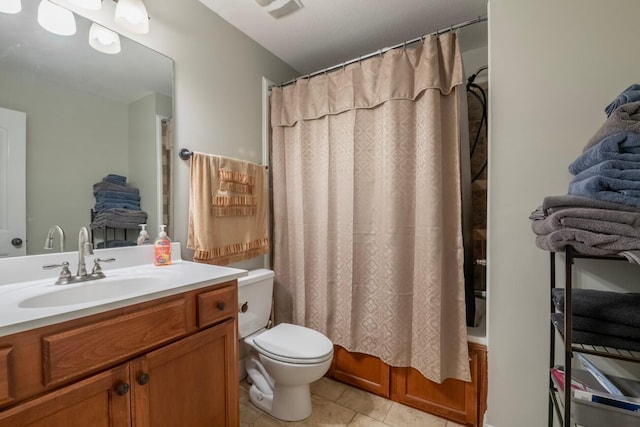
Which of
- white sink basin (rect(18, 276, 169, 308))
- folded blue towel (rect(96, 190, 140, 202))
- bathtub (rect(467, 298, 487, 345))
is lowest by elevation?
bathtub (rect(467, 298, 487, 345))

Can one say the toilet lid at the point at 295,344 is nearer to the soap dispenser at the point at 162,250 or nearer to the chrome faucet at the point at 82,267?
the soap dispenser at the point at 162,250

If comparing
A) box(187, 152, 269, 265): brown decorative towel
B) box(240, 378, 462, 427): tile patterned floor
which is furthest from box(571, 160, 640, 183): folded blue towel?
box(187, 152, 269, 265): brown decorative towel

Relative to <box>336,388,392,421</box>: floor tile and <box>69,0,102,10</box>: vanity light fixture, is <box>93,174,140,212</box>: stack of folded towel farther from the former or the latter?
<box>336,388,392,421</box>: floor tile

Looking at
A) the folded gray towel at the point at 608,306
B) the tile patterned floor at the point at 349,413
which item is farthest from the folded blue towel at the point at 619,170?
the tile patterned floor at the point at 349,413

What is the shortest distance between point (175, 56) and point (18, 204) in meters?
1.00

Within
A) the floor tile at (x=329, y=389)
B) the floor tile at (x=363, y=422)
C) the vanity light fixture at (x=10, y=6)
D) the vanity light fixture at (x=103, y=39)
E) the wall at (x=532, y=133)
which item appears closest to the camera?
the vanity light fixture at (x=10, y=6)

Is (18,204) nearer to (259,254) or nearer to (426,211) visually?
(259,254)

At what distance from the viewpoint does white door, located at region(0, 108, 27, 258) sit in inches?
38.8

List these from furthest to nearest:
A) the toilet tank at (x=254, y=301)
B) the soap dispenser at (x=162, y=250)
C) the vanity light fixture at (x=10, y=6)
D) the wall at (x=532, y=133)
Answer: the toilet tank at (x=254, y=301)
the soap dispenser at (x=162, y=250)
the wall at (x=532, y=133)
the vanity light fixture at (x=10, y=6)

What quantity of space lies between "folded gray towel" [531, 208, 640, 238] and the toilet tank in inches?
54.7

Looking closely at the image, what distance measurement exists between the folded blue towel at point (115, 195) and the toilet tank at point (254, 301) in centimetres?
67

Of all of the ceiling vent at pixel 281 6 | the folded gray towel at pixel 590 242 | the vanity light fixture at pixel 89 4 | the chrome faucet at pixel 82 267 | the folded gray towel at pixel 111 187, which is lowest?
the chrome faucet at pixel 82 267

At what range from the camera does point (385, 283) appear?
1.57 metres

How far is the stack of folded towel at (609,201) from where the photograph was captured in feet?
2.30
